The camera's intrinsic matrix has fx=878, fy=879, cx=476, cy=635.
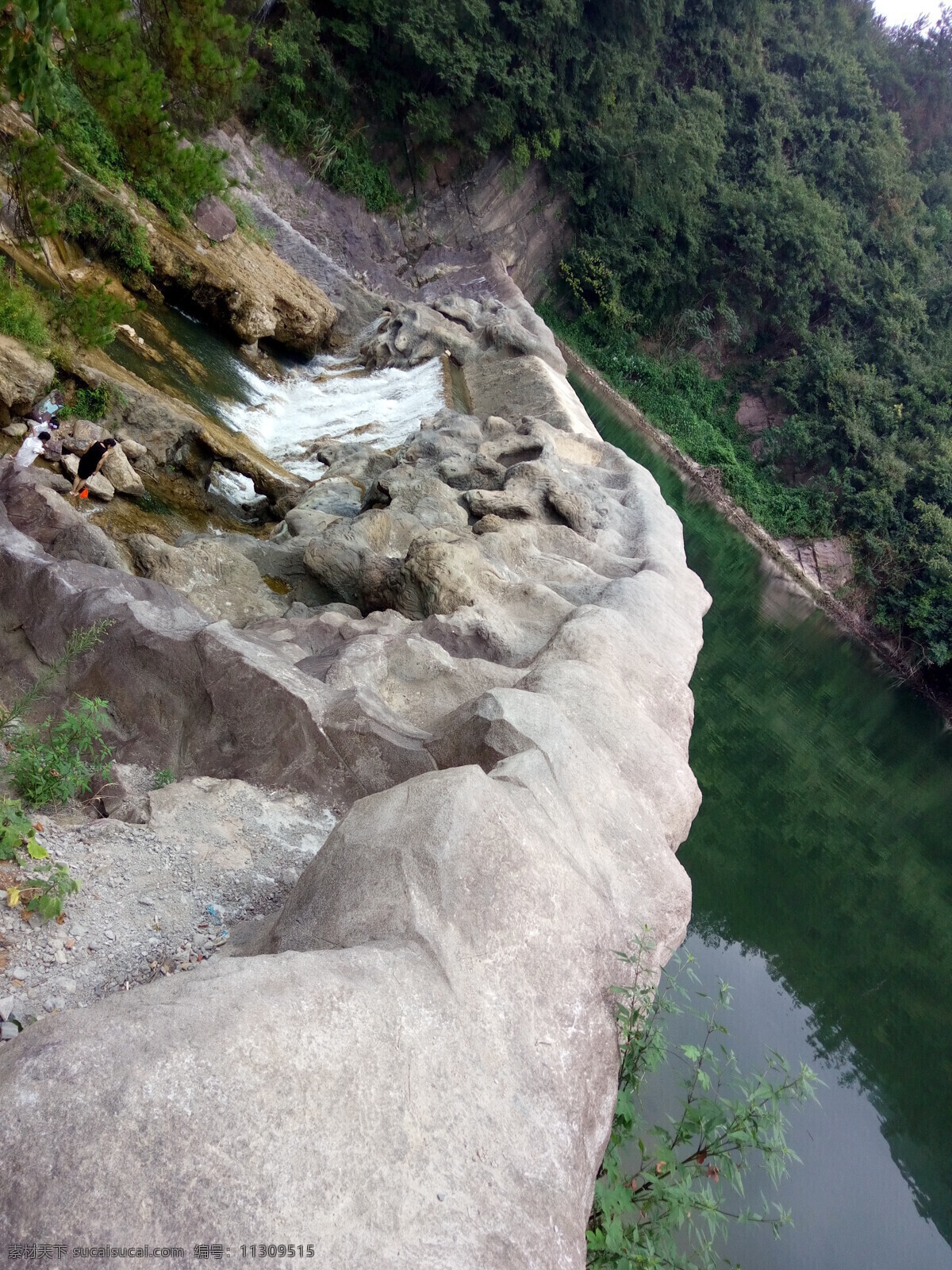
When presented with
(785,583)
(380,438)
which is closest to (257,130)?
(380,438)

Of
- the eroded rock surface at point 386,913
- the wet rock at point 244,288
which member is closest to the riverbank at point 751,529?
the wet rock at point 244,288

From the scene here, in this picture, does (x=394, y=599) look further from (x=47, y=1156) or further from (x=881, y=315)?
(x=881, y=315)

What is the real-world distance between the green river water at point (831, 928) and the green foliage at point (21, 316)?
792cm

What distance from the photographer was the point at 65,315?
796 cm

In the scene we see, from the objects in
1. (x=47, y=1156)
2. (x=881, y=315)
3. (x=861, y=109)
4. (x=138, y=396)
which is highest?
(x=861, y=109)

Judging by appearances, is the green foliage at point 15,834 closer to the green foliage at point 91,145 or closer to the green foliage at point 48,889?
the green foliage at point 48,889

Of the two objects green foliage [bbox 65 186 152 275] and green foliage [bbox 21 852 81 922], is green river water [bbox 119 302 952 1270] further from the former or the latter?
green foliage [bbox 21 852 81 922]

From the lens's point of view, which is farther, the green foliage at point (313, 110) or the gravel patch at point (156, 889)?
the green foliage at point (313, 110)

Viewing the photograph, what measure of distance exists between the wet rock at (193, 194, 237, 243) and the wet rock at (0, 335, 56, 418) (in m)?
7.26

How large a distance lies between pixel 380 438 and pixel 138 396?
4645mm

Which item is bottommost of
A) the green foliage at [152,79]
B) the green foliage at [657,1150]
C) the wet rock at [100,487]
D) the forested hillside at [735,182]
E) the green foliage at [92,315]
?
the wet rock at [100,487]

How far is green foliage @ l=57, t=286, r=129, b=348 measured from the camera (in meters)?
7.85

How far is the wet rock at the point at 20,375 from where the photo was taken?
7.18 metres

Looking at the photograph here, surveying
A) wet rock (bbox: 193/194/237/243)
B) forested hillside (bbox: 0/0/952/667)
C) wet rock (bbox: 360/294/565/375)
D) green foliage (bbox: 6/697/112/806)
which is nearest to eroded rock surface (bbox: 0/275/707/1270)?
green foliage (bbox: 6/697/112/806)
